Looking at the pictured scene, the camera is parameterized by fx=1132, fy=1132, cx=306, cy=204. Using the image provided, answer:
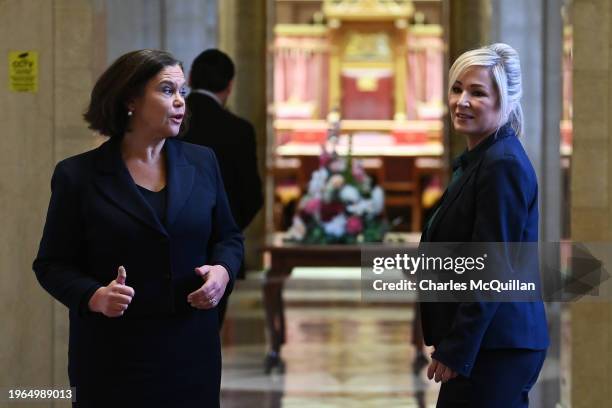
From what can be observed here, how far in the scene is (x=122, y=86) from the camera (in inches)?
117

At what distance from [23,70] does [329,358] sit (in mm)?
3891

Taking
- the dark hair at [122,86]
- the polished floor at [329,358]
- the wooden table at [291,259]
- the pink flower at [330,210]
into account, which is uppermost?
the dark hair at [122,86]

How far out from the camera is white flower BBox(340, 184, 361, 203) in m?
7.99

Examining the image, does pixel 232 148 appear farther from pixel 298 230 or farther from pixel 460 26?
pixel 460 26

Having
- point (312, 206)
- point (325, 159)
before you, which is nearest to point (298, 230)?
point (312, 206)

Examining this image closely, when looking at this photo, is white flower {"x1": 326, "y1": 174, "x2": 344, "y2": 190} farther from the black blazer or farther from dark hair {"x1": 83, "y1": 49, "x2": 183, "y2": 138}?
dark hair {"x1": 83, "y1": 49, "x2": 183, "y2": 138}

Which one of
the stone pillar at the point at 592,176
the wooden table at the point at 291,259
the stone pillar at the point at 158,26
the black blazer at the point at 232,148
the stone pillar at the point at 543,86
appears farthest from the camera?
the wooden table at the point at 291,259

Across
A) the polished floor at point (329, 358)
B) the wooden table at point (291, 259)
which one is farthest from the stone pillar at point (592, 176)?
the wooden table at point (291, 259)

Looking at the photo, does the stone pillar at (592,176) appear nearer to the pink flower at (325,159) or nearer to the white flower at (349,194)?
the white flower at (349,194)

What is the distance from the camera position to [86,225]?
293 centimetres

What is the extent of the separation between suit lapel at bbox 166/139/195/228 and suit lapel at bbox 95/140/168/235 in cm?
6

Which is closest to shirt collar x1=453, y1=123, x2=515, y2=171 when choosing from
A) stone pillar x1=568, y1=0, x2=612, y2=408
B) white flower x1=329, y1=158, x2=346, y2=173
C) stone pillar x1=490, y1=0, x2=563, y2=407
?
stone pillar x1=568, y1=0, x2=612, y2=408

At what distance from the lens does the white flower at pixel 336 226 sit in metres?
7.95

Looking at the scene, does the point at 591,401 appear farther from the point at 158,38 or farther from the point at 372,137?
the point at 372,137
